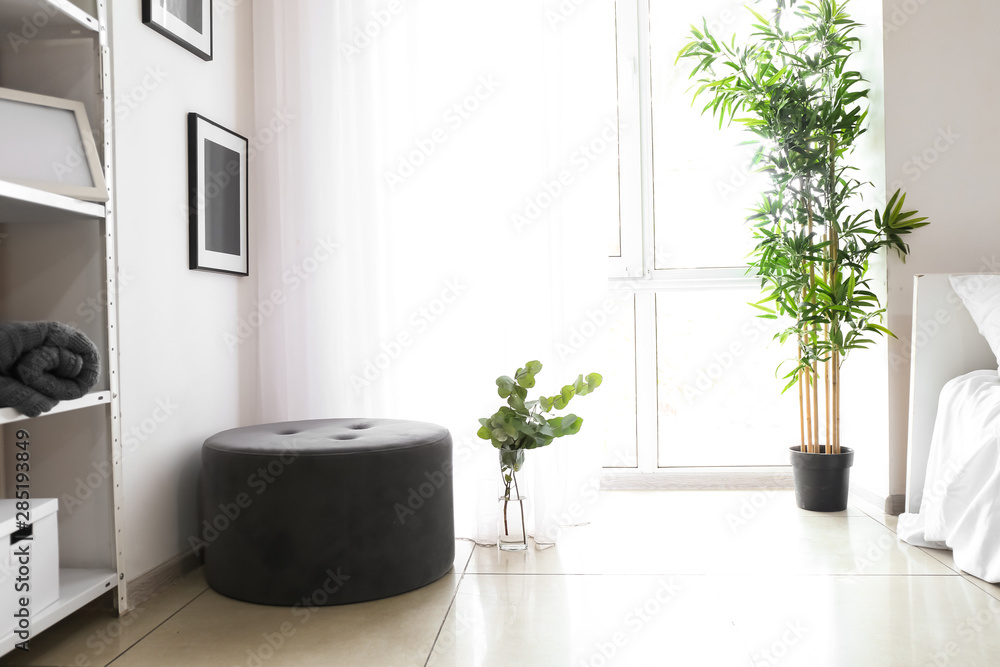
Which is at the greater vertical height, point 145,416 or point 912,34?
point 912,34

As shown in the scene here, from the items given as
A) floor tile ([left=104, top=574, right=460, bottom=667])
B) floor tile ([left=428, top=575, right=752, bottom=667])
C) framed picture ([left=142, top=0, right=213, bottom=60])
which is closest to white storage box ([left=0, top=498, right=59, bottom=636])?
floor tile ([left=104, top=574, right=460, bottom=667])

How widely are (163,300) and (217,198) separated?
459mm

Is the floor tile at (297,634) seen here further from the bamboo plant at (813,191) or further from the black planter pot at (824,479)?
the bamboo plant at (813,191)

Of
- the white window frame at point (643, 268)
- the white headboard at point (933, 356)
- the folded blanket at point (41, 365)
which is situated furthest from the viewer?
the white window frame at point (643, 268)

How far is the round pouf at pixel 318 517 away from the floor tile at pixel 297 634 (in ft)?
0.15

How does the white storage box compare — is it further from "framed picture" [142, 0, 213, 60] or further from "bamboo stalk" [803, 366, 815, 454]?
"bamboo stalk" [803, 366, 815, 454]

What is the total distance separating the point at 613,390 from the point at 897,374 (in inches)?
44.2

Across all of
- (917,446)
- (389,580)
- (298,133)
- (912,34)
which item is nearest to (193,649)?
(389,580)

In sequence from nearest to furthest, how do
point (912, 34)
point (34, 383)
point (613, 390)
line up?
point (34, 383) → point (912, 34) → point (613, 390)

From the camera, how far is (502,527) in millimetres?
2510

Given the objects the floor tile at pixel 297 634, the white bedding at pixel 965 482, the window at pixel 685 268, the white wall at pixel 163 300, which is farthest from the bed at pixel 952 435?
the white wall at pixel 163 300

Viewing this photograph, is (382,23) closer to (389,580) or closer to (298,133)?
(298,133)

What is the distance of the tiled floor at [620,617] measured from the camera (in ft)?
5.29

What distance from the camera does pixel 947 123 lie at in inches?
106
